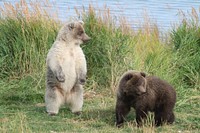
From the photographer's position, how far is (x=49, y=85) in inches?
330

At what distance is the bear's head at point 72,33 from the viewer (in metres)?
8.58

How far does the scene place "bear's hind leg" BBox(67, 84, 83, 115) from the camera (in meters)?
8.38

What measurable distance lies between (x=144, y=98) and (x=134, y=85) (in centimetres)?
22

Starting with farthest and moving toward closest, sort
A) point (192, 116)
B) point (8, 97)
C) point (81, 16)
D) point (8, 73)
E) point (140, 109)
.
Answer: point (81, 16) → point (8, 73) → point (8, 97) → point (192, 116) → point (140, 109)

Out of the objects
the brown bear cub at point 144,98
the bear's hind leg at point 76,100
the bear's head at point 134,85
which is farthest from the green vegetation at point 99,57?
the bear's head at point 134,85

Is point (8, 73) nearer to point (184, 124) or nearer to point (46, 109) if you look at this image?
point (46, 109)

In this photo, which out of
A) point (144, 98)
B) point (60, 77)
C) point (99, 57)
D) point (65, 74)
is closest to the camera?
point (144, 98)

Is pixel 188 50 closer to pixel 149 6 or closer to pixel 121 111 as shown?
pixel 121 111

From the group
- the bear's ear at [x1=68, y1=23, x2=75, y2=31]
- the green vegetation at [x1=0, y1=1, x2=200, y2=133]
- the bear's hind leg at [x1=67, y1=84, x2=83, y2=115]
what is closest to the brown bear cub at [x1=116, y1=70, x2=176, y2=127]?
the green vegetation at [x1=0, y1=1, x2=200, y2=133]

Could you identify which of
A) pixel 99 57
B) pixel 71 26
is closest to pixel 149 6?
pixel 99 57

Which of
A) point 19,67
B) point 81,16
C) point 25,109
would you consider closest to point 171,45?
point 81,16

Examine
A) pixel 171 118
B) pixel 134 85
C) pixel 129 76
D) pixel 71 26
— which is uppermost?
pixel 71 26

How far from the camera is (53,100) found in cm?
828

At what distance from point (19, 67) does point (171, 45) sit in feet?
10.1
